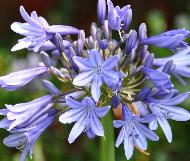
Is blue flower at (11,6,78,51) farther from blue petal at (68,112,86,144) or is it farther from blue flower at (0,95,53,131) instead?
blue petal at (68,112,86,144)

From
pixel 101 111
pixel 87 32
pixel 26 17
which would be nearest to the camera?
pixel 101 111

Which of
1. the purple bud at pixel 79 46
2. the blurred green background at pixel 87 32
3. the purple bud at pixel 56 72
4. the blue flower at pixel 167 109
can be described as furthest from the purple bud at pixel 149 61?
the blurred green background at pixel 87 32

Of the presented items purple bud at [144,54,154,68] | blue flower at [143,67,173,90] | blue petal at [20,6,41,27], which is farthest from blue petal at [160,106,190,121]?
blue petal at [20,6,41,27]

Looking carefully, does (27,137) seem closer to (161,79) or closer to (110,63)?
(110,63)

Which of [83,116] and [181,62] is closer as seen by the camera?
[83,116]

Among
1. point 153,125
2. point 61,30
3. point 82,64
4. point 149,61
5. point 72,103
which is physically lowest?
point 153,125

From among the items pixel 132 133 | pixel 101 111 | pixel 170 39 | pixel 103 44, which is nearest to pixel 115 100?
pixel 101 111
